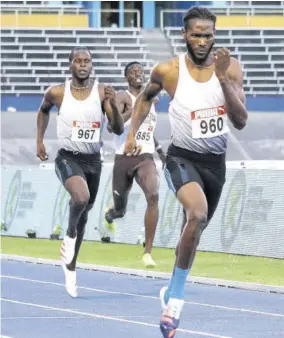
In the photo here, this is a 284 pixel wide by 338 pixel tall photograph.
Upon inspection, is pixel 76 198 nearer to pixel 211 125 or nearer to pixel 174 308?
pixel 211 125

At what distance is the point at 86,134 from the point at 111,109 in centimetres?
31

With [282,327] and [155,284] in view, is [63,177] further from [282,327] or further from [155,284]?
[282,327]

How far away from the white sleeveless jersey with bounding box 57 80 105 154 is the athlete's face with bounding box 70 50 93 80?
24 centimetres

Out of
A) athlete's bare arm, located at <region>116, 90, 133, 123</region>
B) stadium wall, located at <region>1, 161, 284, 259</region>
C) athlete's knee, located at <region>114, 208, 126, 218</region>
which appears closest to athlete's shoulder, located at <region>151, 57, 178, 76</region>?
athlete's bare arm, located at <region>116, 90, 133, 123</region>

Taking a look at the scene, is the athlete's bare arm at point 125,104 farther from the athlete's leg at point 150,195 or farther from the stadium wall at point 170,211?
the stadium wall at point 170,211

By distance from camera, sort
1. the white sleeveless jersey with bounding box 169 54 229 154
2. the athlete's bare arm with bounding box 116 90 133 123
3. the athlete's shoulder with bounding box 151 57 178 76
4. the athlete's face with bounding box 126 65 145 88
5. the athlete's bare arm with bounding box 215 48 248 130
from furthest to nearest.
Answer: the athlete's bare arm with bounding box 116 90 133 123
the athlete's face with bounding box 126 65 145 88
the athlete's shoulder with bounding box 151 57 178 76
the white sleeveless jersey with bounding box 169 54 229 154
the athlete's bare arm with bounding box 215 48 248 130

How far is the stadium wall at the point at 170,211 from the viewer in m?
16.0

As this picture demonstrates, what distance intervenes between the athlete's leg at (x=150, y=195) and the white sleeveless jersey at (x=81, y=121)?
2.61m

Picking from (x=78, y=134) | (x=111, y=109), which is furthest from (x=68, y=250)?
(x=111, y=109)

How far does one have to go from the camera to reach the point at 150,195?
14.6m

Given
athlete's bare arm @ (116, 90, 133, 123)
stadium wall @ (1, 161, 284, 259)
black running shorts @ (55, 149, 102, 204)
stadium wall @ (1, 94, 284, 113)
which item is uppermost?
athlete's bare arm @ (116, 90, 133, 123)

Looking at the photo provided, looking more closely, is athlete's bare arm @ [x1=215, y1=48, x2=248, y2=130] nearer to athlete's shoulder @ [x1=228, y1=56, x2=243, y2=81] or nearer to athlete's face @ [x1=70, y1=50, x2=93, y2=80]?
athlete's shoulder @ [x1=228, y1=56, x2=243, y2=81]

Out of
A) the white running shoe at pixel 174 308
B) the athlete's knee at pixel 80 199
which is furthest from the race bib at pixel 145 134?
the white running shoe at pixel 174 308

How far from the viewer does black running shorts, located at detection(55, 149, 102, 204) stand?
11.9 metres
